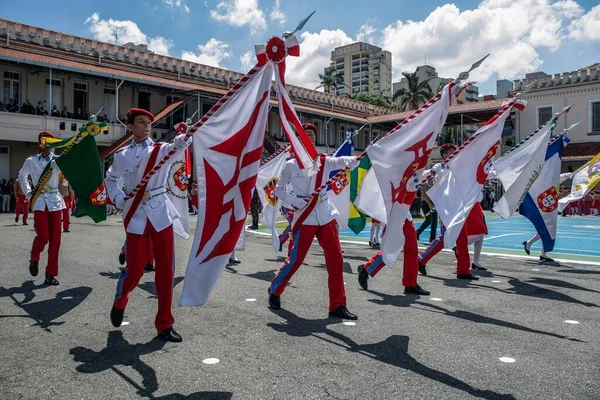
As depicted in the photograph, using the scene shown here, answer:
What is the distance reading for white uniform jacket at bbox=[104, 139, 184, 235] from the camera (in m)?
4.76

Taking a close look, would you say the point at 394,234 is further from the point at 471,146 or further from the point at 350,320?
the point at 471,146

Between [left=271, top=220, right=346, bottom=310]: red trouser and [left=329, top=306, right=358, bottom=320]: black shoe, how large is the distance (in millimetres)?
38

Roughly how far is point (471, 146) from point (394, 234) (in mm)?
2305

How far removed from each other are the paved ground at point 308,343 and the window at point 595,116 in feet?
123

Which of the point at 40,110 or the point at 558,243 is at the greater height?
the point at 40,110

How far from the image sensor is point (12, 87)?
89.6 ft

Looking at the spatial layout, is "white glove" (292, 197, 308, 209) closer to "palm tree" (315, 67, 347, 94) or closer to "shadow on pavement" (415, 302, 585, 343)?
"shadow on pavement" (415, 302, 585, 343)

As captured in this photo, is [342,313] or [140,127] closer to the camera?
[140,127]

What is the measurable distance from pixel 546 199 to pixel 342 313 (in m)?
5.68

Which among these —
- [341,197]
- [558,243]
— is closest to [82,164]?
[341,197]

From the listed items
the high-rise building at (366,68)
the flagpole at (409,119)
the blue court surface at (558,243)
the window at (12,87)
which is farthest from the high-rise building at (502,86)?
the high-rise building at (366,68)

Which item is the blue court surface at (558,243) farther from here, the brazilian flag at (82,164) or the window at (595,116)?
the window at (595,116)

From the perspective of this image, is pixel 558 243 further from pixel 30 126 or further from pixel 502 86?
pixel 502 86

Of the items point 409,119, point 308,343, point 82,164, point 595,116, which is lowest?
point 308,343
